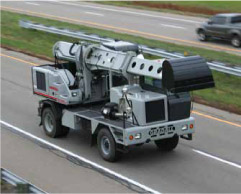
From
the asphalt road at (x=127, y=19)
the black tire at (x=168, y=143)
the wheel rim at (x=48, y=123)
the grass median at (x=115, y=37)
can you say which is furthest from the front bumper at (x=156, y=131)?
the asphalt road at (x=127, y=19)

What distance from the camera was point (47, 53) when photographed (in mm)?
27453

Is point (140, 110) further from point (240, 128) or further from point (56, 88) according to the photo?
point (240, 128)

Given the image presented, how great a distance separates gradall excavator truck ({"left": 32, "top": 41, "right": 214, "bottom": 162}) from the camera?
44.1 ft

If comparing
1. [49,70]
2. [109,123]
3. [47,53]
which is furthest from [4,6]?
[109,123]

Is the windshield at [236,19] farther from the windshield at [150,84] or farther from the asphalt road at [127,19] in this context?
the windshield at [150,84]

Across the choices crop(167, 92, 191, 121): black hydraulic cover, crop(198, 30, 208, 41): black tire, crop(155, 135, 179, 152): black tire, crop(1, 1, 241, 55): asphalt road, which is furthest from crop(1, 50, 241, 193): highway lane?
crop(198, 30, 208, 41): black tire

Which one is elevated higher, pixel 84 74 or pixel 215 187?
pixel 84 74

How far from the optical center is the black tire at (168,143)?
15.1 metres

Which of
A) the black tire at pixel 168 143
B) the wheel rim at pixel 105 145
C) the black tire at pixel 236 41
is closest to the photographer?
the wheel rim at pixel 105 145

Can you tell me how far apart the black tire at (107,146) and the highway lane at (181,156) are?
0.60 ft

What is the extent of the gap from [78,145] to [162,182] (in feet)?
12.0

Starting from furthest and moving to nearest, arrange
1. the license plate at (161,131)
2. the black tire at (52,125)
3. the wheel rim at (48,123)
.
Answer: the wheel rim at (48,123)
the black tire at (52,125)
the license plate at (161,131)

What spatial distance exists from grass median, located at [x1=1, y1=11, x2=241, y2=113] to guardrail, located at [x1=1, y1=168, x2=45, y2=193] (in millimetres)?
9550

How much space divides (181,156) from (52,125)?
405 cm
